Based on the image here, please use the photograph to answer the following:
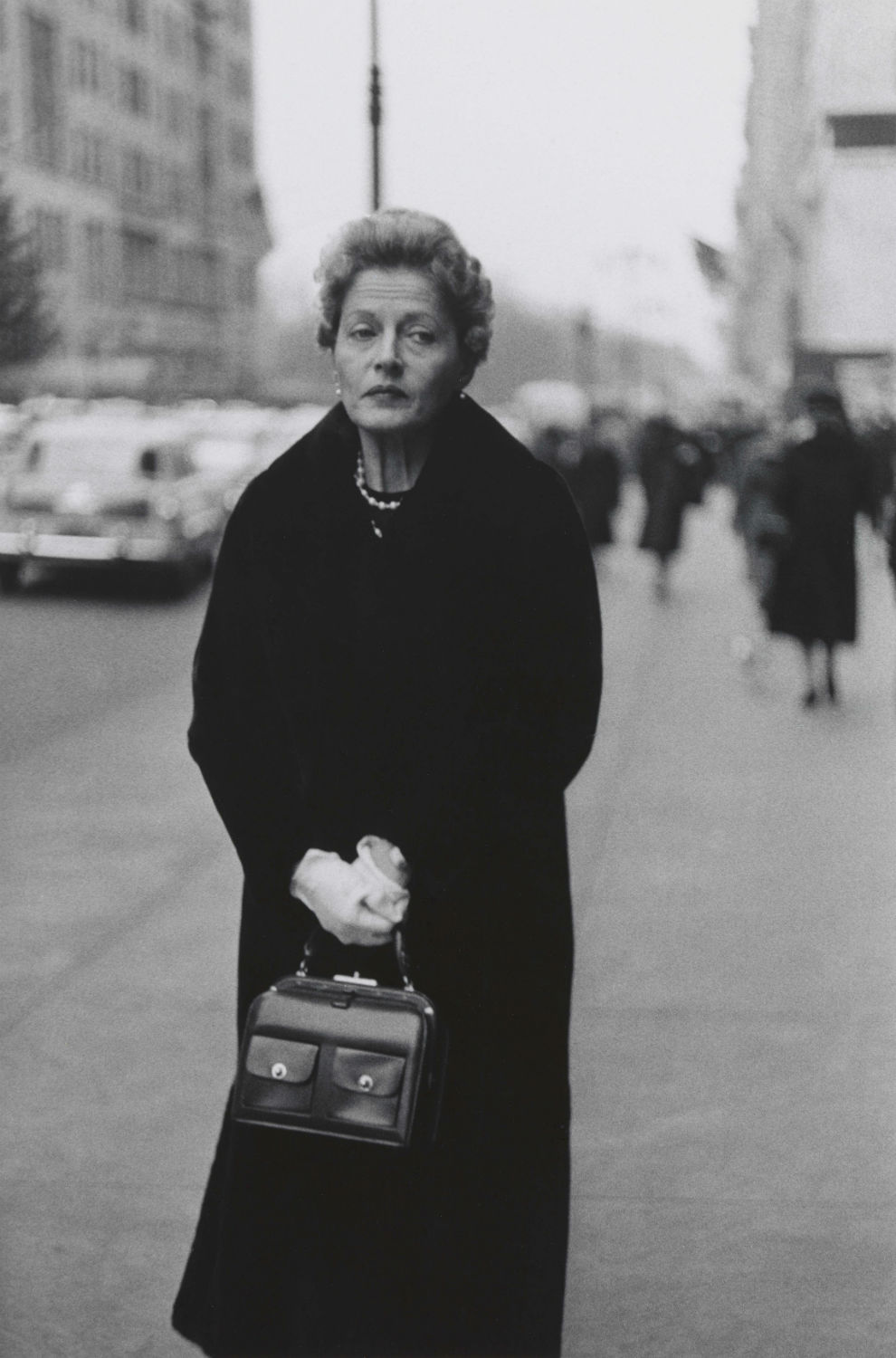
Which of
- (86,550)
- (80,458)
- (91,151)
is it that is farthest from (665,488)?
(91,151)

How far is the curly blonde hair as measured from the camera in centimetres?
270

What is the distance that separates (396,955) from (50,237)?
12.3 metres

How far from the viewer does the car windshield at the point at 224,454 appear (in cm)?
2559

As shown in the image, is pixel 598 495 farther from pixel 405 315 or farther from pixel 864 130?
pixel 405 315

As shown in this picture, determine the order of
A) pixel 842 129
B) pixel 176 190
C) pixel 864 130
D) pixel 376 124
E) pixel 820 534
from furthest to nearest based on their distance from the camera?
pixel 842 129, pixel 864 130, pixel 176 190, pixel 820 534, pixel 376 124

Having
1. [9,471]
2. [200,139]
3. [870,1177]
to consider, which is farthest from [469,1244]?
[9,471]

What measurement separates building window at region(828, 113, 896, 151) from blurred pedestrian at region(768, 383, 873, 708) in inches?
103

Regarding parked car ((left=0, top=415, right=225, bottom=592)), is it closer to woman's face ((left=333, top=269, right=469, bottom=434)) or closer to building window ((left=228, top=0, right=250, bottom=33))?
building window ((left=228, top=0, right=250, bottom=33))

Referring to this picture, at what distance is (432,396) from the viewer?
2.73m

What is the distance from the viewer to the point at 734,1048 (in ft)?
16.1

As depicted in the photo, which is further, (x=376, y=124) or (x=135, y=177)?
(x=135, y=177)

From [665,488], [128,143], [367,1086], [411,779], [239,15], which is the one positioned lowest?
[665,488]

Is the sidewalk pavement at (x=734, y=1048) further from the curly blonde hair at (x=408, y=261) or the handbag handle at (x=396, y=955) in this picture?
the curly blonde hair at (x=408, y=261)

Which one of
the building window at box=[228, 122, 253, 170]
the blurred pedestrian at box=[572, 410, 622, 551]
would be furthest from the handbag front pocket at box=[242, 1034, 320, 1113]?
the blurred pedestrian at box=[572, 410, 622, 551]
